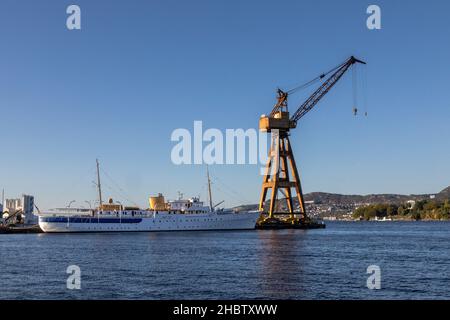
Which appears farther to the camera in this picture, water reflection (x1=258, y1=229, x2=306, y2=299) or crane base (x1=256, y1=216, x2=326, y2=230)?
crane base (x1=256, y1=216, x2=326, y2=230)

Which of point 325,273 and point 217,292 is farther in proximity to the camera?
point 325,273

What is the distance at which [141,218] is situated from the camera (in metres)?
99.8

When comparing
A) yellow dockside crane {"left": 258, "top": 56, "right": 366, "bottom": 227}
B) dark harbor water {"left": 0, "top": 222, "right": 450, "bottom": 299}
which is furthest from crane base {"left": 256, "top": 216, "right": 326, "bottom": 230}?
dark harbor water {"left": 0, "top": 222, "right": 450, "bottom": 299}

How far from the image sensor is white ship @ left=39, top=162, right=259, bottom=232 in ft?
326

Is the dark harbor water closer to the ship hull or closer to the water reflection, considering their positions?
the water reflection

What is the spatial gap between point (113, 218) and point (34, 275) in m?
68.6

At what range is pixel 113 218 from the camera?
101m

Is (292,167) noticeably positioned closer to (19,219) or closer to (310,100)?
(310,100)

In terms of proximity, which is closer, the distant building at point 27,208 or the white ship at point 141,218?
the white ship at point 141,218

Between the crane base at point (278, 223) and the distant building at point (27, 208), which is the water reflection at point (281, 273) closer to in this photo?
the crane base at point (278, 223)

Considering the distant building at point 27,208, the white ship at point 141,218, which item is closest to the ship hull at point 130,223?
the white ship at point 141,218

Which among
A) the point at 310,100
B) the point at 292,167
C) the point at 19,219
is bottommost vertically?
the point at 19,219

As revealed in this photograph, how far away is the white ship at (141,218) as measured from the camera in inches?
3910
